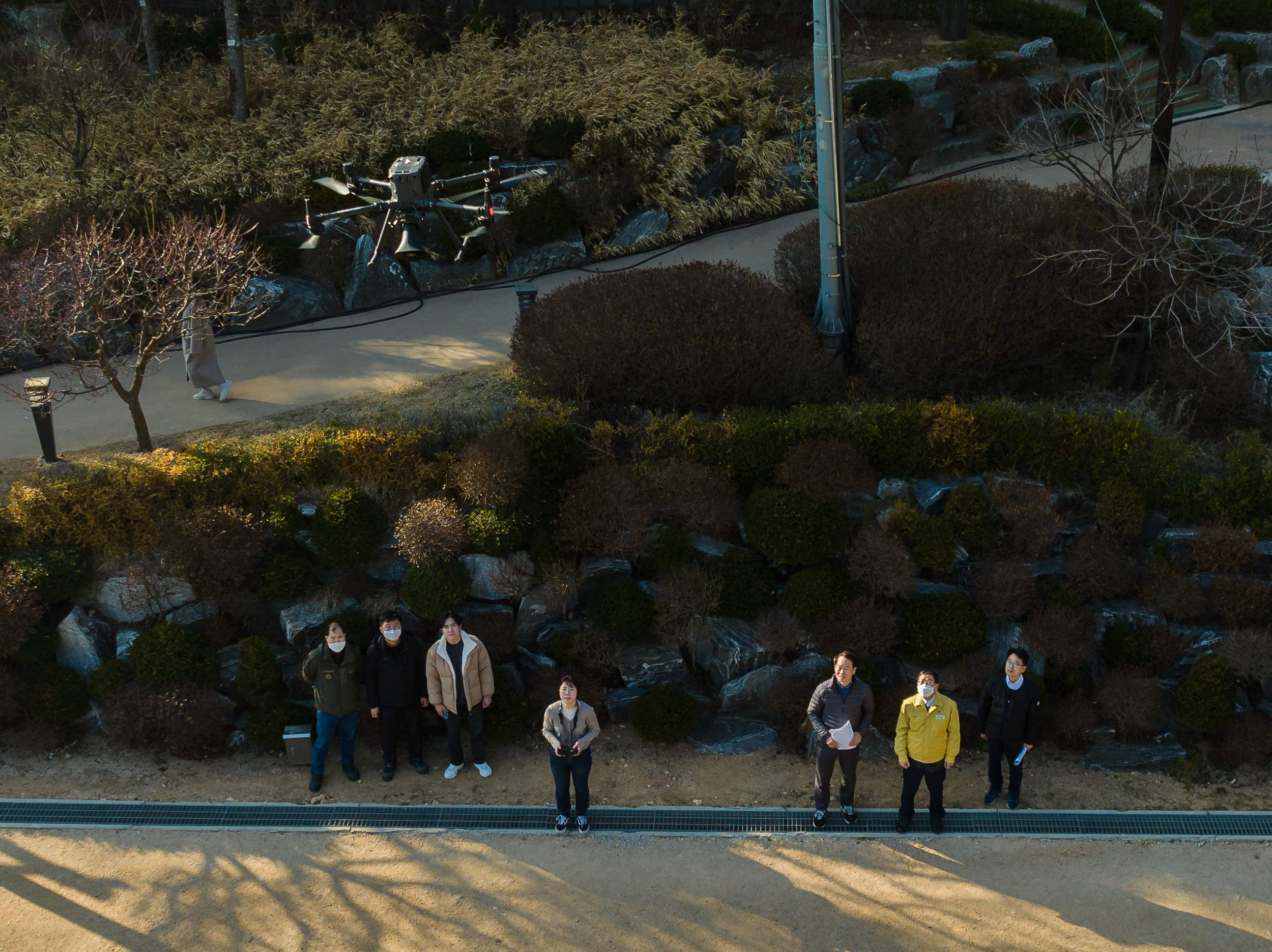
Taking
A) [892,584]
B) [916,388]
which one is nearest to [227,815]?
[892,584]

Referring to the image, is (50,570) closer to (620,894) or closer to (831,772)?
(620,894)

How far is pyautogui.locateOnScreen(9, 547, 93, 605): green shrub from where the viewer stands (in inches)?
352

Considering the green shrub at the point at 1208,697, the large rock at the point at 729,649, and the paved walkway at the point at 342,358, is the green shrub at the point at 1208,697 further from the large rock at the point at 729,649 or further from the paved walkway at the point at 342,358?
the paved walkway at the point at 342,358

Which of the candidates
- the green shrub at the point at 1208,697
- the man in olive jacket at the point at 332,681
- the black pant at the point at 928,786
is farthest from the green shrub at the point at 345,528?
the green shrub at the point at 1208,697

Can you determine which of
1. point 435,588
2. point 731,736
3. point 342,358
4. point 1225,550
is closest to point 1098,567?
point 1225,550

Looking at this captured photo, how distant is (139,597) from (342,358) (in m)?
3.89

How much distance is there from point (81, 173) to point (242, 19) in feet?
18.4

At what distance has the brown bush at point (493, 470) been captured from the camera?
9.02m

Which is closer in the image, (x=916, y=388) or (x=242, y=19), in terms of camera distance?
(x=916, y=388)

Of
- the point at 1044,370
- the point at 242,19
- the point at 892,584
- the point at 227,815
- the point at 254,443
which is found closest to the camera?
the point at 227,815

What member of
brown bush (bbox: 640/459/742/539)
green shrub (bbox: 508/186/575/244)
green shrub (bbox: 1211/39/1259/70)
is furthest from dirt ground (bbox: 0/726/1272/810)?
green shrub (bbox: 1211/39/1259/70)

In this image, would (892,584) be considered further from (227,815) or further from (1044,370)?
(227,815)

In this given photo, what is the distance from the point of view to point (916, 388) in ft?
33.5

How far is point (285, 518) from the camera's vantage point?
920 cm
